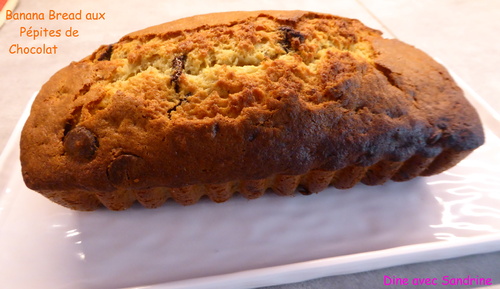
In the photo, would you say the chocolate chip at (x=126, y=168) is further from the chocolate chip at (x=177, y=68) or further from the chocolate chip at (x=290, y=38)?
the chocolate chip at (x=290, y=38)

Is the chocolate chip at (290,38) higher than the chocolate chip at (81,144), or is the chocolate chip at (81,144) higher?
Result: the chocolate chip at (290,38)

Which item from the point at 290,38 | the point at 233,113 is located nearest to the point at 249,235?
Answer: the point at 233,113

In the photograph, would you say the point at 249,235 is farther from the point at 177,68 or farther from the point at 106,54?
the point at 106,54

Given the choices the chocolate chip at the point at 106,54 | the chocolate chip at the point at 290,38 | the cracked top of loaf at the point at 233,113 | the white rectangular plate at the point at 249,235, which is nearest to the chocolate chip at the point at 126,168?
the cracked top of loaf at the point at 233,113

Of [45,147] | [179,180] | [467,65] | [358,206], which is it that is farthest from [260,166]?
[467,65]

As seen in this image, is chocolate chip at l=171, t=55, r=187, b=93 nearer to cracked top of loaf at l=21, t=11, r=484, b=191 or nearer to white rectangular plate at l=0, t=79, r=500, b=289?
cracked top of loaf at l=21, t=11, r=484, b=191

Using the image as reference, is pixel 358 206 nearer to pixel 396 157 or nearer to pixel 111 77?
pixel 396 157
